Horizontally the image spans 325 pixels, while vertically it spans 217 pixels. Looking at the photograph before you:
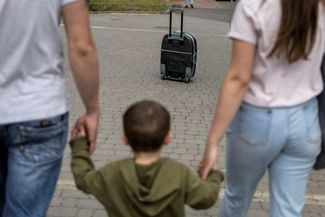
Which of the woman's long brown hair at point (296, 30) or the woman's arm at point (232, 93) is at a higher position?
the woman's long brown hair at point (296, 30)

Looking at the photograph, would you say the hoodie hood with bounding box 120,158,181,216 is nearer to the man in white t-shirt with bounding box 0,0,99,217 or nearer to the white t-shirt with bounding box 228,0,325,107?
the man in white t-shirt with bounding box 0,0,99,217

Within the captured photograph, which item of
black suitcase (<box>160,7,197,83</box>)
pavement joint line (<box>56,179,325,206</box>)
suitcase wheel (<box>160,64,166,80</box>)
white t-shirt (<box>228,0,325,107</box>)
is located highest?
white t-shirt (<box>228,0,325,107</box>)

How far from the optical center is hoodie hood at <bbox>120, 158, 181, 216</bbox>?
7.02 feet

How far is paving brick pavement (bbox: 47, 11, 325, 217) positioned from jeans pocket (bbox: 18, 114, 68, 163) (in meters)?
1.67

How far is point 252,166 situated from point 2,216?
3.67ft

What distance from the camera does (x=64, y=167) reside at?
15.6 feet

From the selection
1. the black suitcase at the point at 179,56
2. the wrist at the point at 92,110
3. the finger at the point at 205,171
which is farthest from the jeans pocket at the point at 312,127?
the black suitcase at the point at 179,56

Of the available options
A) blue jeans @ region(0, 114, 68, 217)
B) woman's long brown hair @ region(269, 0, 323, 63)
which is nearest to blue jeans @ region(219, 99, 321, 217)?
woman's long brown hair @ region(269, 0, 323, 63)

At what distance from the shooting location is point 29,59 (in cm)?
216

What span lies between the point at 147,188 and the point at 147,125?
23 centimetres

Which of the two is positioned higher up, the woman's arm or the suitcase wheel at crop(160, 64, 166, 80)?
the woman's arm

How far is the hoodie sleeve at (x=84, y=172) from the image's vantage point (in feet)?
7.34

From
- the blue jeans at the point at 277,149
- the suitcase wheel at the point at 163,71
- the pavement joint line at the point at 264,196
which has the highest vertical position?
the blue jeans at the point at 277,149

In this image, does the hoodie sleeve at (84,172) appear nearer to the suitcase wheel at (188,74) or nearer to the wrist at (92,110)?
the wrist at (92,110)
